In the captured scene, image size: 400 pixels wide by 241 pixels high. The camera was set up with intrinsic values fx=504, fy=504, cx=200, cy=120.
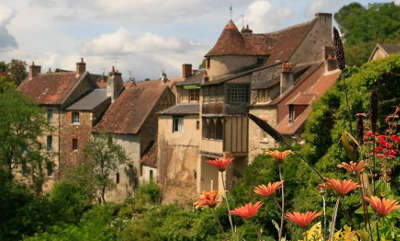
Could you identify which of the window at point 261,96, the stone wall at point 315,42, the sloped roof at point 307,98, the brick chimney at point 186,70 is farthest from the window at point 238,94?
the brick chimney at point 186,70

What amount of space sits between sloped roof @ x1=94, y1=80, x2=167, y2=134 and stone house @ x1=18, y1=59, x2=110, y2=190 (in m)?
1.55

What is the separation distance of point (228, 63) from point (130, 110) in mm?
11048

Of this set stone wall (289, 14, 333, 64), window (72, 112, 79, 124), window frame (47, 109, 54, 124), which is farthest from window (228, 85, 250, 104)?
window frame (47, 109, 54, 124)

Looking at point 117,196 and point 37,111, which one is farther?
point 117,196

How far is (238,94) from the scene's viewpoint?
28.7 m

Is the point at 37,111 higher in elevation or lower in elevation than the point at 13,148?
higher

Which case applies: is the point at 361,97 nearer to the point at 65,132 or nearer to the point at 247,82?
the point at 247,82

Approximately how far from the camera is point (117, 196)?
125 ft

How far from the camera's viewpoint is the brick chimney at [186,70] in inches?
1522

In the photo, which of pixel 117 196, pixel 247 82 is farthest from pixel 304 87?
pixel 117 196

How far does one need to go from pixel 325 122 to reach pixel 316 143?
0.69 meters

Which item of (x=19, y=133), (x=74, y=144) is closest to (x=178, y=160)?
(x=19, y=133)

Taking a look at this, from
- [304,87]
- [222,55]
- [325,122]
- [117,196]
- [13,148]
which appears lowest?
[117,196]

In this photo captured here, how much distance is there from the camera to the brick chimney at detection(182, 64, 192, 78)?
38.7 meters
